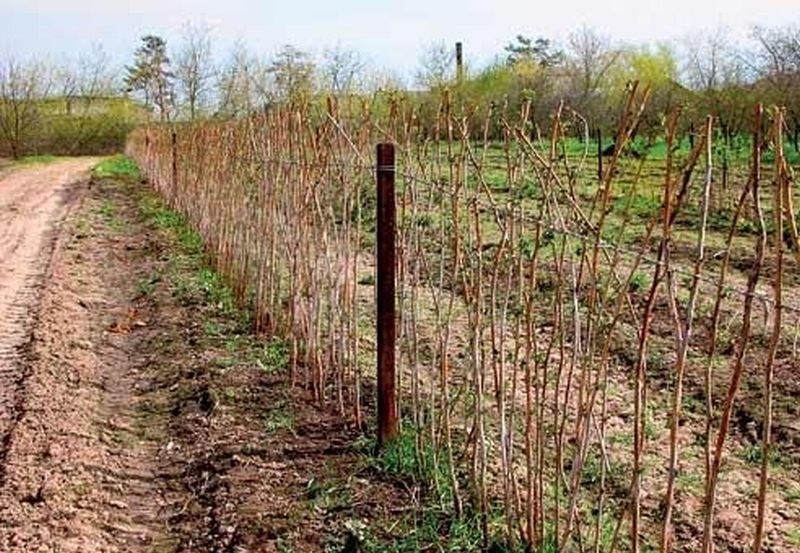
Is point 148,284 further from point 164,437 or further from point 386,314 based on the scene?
point 386,314

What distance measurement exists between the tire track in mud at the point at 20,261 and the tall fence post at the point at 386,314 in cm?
166

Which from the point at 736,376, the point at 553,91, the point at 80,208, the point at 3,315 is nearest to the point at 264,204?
the point at 3,315

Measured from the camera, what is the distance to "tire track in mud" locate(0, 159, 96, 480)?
5312 mm

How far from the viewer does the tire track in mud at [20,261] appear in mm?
5312

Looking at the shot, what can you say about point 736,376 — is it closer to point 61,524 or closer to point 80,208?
point 61,524

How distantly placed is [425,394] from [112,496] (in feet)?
5.31

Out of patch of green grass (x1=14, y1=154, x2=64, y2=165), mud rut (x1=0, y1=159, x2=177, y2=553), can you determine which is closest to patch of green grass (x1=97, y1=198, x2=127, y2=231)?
mud rut (x1=0, y1=159, x2=177, y2=553)

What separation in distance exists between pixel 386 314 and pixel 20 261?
742 centimetres

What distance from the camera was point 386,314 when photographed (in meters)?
4.12

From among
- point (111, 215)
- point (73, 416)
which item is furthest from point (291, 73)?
point (73, 416)

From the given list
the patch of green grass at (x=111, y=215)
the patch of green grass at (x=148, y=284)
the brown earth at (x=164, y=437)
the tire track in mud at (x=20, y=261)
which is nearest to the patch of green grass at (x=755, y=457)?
the brown earth at (x=164, y=437)

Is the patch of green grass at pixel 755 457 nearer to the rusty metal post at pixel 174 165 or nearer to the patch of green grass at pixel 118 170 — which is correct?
the rusty metal post at pixel 174 165

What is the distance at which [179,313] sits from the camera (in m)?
7.23

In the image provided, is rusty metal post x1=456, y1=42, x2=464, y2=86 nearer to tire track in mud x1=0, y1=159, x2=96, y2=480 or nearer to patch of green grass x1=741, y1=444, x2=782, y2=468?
tire track in mud x1=0, y1=159, x2=96, y2=480
